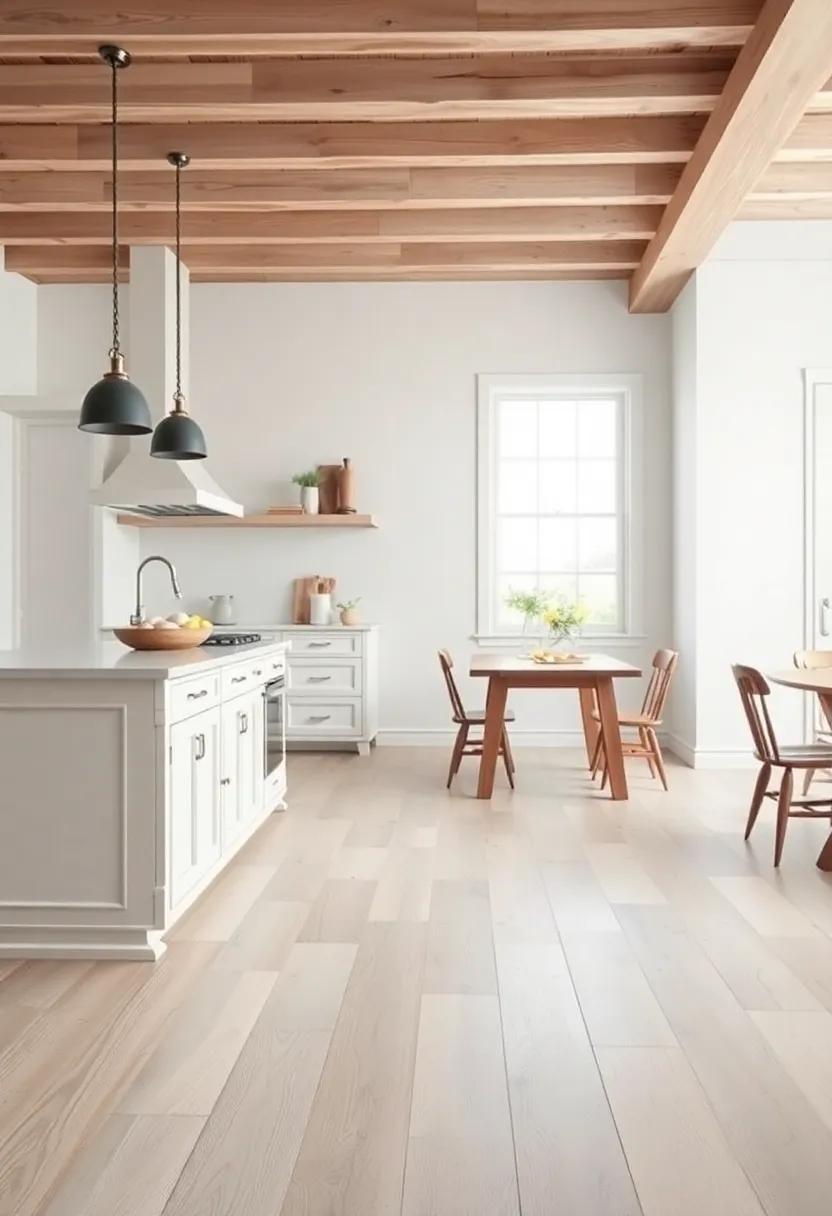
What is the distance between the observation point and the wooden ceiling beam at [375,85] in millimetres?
4285

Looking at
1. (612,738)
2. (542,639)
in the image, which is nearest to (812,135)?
(612,738)

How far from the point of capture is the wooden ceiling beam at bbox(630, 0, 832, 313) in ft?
11.4

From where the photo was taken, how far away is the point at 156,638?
369cm

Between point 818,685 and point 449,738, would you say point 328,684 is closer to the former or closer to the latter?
point 449,738

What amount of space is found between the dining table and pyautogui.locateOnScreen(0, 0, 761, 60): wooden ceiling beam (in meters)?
2.51

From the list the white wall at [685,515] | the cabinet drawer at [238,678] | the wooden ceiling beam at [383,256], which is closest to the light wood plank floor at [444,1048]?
the cabinet drawer at [238,678]

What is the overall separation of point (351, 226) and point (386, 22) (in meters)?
2.21

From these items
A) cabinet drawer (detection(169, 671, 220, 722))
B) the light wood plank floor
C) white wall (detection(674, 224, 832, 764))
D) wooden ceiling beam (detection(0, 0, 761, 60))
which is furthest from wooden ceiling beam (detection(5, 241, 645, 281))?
the light wood plank floor

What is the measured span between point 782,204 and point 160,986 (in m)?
5.49

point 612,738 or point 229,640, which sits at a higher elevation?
point 229,640

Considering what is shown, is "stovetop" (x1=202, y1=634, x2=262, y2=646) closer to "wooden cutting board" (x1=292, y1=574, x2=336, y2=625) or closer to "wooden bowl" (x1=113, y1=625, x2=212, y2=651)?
"wooden bowl" (x1=113, y1=625, x2=212, y2=651)

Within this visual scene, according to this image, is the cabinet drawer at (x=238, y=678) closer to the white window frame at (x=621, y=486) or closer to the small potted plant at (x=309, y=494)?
the small potted plant at (x=309, y=494)

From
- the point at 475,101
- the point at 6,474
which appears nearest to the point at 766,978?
the point at 475,101

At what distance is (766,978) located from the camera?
2.67 meters
